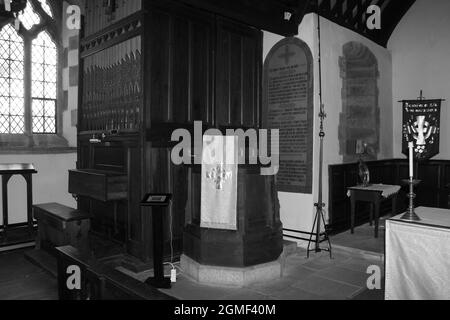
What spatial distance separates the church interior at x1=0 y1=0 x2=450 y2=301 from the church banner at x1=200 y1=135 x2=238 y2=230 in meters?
0.01

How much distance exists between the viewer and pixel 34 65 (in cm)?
604

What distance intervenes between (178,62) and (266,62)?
1.64m

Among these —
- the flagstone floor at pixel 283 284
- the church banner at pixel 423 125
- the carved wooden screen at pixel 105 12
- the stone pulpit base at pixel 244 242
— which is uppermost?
the carved wooden screen at pixel 105 12

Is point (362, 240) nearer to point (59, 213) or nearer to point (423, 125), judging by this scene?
point (423, 125)

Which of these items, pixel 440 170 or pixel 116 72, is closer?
pixel 116 72

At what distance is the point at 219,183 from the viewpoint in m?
3.76

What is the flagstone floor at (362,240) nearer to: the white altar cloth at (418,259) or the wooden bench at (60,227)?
the white altar cloth at (418,259)

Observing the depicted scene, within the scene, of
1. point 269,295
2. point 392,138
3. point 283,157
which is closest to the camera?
point 269,295

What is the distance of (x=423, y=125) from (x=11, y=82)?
22.7 ft

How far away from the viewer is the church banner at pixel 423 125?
687 centimetres

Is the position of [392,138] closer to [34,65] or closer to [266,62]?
[266,62]

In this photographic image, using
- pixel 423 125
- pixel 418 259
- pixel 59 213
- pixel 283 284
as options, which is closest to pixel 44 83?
pixel 59 213

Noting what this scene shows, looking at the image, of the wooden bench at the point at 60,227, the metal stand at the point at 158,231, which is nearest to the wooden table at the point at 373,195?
the metal stand at the point at 158,231
